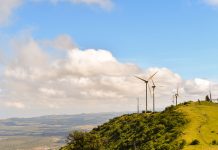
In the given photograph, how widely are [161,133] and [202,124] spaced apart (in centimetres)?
1445

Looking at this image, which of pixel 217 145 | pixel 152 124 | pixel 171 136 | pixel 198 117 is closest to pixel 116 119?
pixel 152 124

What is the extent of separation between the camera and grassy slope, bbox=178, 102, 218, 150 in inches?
4161

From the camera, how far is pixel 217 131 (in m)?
120

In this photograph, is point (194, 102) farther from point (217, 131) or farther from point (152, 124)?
point (217, 131)

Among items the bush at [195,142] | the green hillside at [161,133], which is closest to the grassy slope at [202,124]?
the green hillside at [161,133]

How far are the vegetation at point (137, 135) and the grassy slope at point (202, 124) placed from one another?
3.08 m

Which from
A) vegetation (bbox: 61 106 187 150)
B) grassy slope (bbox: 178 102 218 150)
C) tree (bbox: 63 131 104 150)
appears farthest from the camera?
vegetation (bbox: 61 106 187 150)

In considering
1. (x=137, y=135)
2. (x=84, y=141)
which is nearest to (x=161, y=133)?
(x=137, y=135)

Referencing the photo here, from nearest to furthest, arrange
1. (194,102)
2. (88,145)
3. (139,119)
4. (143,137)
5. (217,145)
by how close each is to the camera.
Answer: (217,145)
(88,145)
(143,137)
(139,119)
(194,102)

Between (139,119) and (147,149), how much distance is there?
54.0 meters

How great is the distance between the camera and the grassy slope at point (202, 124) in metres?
106

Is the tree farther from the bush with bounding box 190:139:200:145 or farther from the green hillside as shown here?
the bush with bounding box 190:139:200:145

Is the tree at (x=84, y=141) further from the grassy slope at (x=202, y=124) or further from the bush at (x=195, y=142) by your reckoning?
the bush at (x=195, y=142)

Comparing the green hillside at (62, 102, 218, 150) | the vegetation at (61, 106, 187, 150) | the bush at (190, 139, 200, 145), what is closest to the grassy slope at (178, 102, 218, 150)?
the green hillside at (62, 102, 218, 150)
